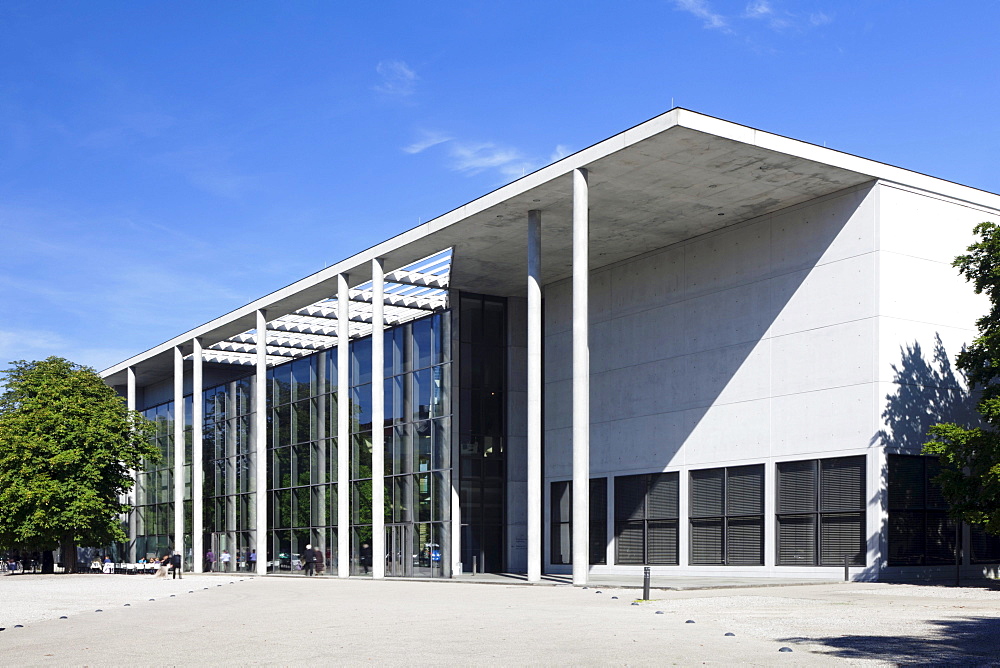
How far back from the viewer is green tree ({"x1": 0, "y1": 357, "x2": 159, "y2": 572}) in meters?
47.3

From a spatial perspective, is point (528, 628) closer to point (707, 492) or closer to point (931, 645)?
point (931, 645)

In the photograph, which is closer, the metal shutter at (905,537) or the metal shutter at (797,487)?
the metal shutter at (905,537)

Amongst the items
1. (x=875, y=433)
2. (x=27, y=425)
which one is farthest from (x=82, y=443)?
(x=875, y=433)

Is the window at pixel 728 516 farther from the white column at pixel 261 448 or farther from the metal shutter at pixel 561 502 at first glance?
the white column at pixel 261 448

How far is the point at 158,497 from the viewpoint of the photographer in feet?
209

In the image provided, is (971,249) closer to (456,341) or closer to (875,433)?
(875,433)

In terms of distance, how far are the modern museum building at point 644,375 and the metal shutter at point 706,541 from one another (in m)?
0.09

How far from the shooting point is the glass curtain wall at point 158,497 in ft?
204

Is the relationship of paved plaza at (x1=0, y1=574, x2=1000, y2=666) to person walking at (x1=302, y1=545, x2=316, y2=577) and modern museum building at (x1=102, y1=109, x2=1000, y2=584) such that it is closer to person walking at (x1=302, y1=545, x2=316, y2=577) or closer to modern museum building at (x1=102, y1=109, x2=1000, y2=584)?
modern museum building at (x1=102, y1=109, x2=1000, y2=584)

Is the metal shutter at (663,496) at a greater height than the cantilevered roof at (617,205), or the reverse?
the cantilevered roof at (617,205)

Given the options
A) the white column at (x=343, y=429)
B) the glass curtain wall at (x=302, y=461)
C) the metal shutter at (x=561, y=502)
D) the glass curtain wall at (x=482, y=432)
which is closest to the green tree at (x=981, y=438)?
the metal shutter at (x=561, y=502)

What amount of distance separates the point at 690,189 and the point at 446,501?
52.7 feet

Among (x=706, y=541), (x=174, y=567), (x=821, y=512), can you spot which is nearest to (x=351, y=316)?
(x=174, y=567)


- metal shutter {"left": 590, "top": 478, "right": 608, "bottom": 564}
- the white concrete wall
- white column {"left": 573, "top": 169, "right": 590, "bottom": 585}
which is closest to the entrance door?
the white concrete wall
